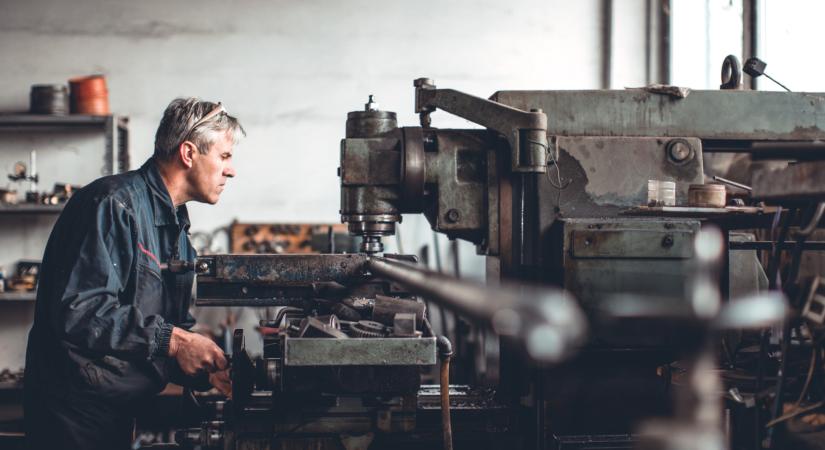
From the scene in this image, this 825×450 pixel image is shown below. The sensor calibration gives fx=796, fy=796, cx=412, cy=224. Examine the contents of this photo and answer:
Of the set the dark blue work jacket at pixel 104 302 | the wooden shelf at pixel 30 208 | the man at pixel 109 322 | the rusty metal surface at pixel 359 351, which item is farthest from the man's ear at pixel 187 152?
the wooden shelf at pixel 30 208

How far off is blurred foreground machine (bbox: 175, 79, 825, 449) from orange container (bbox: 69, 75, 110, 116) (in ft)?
8.87

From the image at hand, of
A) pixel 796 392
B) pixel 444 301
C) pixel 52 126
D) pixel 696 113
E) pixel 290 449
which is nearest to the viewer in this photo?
pixel 444 301

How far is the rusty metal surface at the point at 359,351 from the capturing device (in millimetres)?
1359

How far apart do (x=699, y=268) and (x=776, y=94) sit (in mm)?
513

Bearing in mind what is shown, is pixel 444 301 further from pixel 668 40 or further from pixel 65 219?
pixel 668 40

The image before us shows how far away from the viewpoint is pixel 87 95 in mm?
4172

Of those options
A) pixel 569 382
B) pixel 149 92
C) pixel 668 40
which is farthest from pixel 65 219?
pixel 668 40

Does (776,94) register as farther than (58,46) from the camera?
No

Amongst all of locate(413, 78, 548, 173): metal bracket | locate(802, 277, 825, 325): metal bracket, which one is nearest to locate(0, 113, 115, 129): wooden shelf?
locate(413, 78, 548, 173): metal bracket

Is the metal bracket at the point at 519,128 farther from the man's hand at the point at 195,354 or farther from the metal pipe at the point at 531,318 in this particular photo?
the metal pipe at the point at 531,318

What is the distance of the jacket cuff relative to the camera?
179cm

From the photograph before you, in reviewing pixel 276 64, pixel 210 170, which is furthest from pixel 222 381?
pixel 276 64

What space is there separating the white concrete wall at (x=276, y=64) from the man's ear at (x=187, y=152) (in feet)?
7.90

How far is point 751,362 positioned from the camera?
191 centimetres
